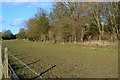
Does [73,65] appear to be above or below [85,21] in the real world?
below

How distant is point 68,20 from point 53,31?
446 cm

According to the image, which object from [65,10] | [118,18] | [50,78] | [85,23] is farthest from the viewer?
[65,10]

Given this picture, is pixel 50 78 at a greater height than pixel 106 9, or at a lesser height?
lesser

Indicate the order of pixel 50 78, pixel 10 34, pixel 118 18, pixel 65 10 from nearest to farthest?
pixel 50 78
pixel 118 18
pixel 65 10
pixel 10 34

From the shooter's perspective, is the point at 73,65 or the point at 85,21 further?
the point at 85,21

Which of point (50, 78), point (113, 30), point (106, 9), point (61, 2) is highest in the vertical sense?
point (61, 2)

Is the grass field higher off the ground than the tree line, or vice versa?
the tree line

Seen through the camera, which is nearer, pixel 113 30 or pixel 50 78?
pixel 50 78

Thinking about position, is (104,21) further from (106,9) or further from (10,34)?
(10,34)

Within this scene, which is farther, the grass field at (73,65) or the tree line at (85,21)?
the tree line at (85,21)

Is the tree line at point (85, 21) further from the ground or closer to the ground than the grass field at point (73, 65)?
further from the ground

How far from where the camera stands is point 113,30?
2670cm

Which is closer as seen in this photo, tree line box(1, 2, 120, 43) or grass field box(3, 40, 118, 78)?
grass field box(3, 40, 118, 78)

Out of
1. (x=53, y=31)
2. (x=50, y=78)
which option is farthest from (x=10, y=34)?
(x=50, y=78)
